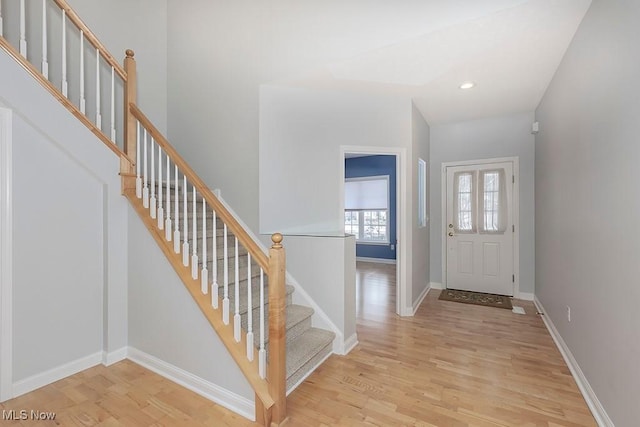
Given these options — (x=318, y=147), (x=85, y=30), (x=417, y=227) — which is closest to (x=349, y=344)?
(x=417, y=227)

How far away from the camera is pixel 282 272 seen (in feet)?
5.84

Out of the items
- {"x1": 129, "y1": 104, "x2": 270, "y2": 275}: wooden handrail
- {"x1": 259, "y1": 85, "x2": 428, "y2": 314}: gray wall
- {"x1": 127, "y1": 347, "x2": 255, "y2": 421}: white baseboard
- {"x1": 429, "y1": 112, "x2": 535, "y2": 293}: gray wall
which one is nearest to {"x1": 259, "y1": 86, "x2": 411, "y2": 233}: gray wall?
{"x1": 259, "y1": 85, "x2": 428, "y2": 314}: gray wall

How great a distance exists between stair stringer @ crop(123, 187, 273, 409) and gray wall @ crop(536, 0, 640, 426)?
6.16 ft

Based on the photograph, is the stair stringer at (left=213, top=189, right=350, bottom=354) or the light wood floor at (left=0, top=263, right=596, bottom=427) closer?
the light wood floor at (left=0, top=263, right=596, bottom=427)

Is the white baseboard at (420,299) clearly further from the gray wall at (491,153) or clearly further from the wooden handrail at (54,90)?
the wooden handrail at (54,90)

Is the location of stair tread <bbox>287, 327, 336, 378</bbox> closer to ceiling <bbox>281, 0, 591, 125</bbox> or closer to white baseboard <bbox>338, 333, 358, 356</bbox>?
white baseboard <bbox>338, 333, 358, 356</bbox>

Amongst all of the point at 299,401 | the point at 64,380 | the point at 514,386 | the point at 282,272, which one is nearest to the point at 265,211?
the point at 282,272

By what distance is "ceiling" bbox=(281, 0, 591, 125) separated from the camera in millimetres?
2059

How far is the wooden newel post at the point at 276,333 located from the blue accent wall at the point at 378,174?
5.40 meters

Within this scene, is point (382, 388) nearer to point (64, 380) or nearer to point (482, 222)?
point (64, 380)

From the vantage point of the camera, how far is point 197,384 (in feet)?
6.68

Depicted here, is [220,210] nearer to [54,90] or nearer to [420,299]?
[54,90]

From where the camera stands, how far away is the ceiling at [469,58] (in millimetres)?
2059

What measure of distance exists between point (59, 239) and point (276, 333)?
180 cm
